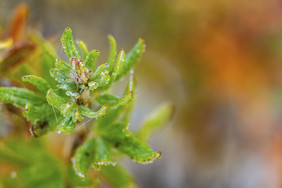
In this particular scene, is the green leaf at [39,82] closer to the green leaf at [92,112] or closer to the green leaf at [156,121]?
the green leaf at [92,112]

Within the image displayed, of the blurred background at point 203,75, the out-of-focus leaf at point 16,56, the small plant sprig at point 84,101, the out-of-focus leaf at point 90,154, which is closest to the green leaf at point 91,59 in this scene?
the small plant sprig at point 84,101

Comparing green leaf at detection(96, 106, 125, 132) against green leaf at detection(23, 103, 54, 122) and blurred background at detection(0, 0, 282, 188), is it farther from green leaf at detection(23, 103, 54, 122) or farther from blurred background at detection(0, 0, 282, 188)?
blurred background at detection(0, 0, 282, 188)

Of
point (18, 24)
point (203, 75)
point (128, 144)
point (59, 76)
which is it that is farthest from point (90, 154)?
point (203, 75)

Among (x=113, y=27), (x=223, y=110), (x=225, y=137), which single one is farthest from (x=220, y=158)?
(x=113, y=27)

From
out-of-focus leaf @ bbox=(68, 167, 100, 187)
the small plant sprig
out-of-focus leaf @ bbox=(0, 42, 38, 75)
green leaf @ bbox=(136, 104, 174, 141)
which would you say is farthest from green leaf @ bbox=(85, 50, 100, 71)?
green leaf @ bbox=(136, 104, 174, 141)

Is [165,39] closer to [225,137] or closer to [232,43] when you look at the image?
[232,43]
